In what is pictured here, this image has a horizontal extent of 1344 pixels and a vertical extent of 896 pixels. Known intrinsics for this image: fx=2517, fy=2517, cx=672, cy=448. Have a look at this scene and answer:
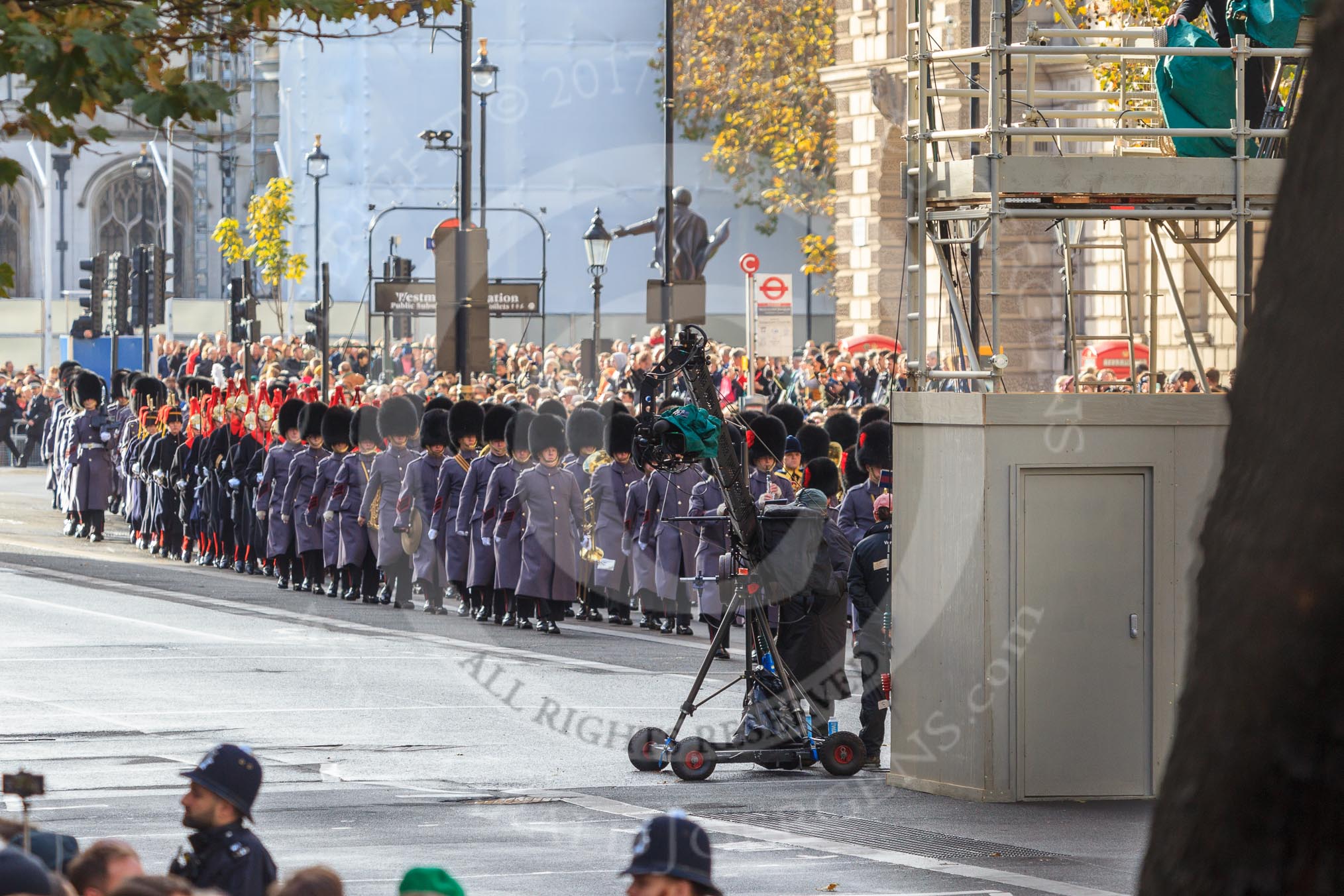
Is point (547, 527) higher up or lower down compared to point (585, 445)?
lower down

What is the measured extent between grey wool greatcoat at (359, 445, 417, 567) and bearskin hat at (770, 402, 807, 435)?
346 cm

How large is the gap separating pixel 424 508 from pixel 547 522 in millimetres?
2028

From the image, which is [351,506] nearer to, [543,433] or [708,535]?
[543,433]

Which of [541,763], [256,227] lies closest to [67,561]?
[541,763]

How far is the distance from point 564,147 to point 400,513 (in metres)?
33.3

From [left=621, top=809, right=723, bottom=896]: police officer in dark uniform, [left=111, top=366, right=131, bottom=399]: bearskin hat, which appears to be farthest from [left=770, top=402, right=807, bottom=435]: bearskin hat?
[left=621, top=809, right=723, bottom=896]: police officer in dark uniform

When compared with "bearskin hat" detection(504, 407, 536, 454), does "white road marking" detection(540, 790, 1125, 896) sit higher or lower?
lower

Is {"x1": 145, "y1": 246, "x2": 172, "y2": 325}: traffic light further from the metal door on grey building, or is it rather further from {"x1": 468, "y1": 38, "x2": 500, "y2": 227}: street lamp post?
the metal door on grey building

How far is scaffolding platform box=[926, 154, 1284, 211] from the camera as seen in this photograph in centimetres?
1220

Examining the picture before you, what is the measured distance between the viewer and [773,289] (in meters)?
27.3

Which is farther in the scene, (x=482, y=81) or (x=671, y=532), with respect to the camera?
(x=482, y=81)

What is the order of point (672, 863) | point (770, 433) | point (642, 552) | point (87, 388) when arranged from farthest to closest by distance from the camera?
point (87, 388) < point (642, 552) < point (770, 433) < point (672, 863)

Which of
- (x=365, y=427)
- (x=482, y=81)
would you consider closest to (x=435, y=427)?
(x=365, y=427)

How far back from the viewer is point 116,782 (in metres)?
12.4
